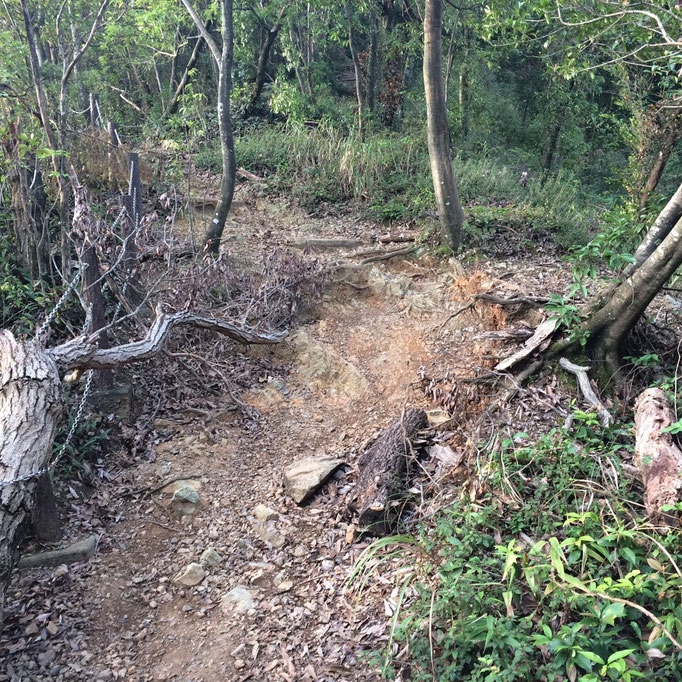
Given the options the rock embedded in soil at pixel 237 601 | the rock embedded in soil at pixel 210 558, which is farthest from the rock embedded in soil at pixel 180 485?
the rock embedded in soil at pixel 237 601

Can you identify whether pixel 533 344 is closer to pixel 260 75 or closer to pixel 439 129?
pixel 439 129

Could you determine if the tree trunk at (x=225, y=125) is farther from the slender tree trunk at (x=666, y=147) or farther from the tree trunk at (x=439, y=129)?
the slender tree trunk at (x=666, y=147)

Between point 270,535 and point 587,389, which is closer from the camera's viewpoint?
point 270,535

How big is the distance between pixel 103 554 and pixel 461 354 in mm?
3371

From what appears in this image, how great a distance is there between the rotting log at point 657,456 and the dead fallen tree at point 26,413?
124 inches

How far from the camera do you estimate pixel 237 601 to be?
3316 millimetres

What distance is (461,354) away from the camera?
17.1 ft

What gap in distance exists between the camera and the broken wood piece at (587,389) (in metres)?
3.62

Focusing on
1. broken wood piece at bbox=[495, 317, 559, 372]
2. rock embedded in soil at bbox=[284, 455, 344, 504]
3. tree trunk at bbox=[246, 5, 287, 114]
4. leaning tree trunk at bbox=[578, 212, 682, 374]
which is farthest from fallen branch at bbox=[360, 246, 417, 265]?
tree trunk at bbox=[246, 5, 287, 114]

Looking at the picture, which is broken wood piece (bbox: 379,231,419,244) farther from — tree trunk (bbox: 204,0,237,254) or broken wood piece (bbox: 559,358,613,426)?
broken wood piece (bbox: 559,358,613,426)

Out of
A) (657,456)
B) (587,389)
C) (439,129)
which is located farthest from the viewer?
(439,129)

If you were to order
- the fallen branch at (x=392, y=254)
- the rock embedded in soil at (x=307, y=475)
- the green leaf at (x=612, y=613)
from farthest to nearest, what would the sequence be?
1. the fallen branch at (x=392, y=254)
2. the rock embedded in soil at (x=307, y=475)
3. the green leaf at (x=612, y=613)

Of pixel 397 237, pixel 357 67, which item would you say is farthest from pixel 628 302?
pixel 357 67

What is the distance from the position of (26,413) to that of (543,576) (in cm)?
280
